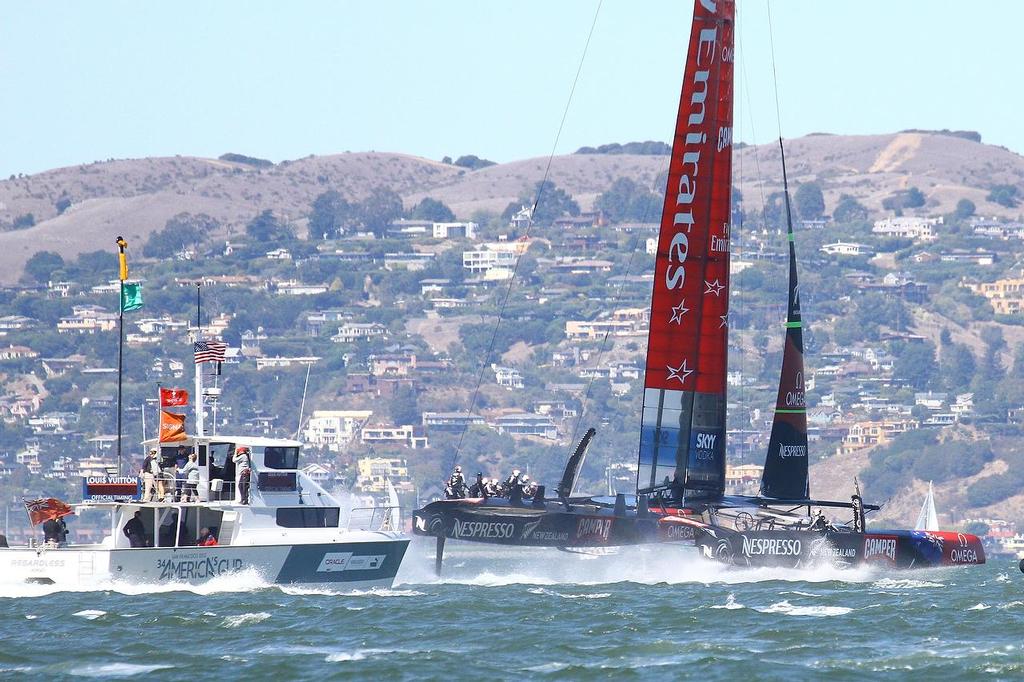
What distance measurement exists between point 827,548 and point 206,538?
12.7 m

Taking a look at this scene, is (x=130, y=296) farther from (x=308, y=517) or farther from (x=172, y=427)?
(x=308, y=517)

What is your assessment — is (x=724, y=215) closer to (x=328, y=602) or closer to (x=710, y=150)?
(x=710, y=150)

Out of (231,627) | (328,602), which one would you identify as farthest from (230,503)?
(231,627)

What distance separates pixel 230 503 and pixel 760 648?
1106 cm

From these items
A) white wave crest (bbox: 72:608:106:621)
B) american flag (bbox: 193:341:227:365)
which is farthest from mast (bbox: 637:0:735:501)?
white wave crest (bbox: 72:608:106:621)

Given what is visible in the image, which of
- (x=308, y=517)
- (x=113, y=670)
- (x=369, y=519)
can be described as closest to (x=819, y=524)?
(x=369, y=519)

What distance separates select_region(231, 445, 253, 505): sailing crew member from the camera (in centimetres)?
3891

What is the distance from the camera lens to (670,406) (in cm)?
4688

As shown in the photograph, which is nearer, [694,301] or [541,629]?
[541,629]

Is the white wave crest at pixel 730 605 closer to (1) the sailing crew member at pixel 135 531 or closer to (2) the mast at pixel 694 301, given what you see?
(2) the mast at pixel 694 301

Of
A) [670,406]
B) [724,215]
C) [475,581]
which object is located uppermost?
[724,215]

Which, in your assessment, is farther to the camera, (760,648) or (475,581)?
(475,581)

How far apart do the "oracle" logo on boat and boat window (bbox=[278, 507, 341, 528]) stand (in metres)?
10.3

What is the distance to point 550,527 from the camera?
→ 4316 centimetres
